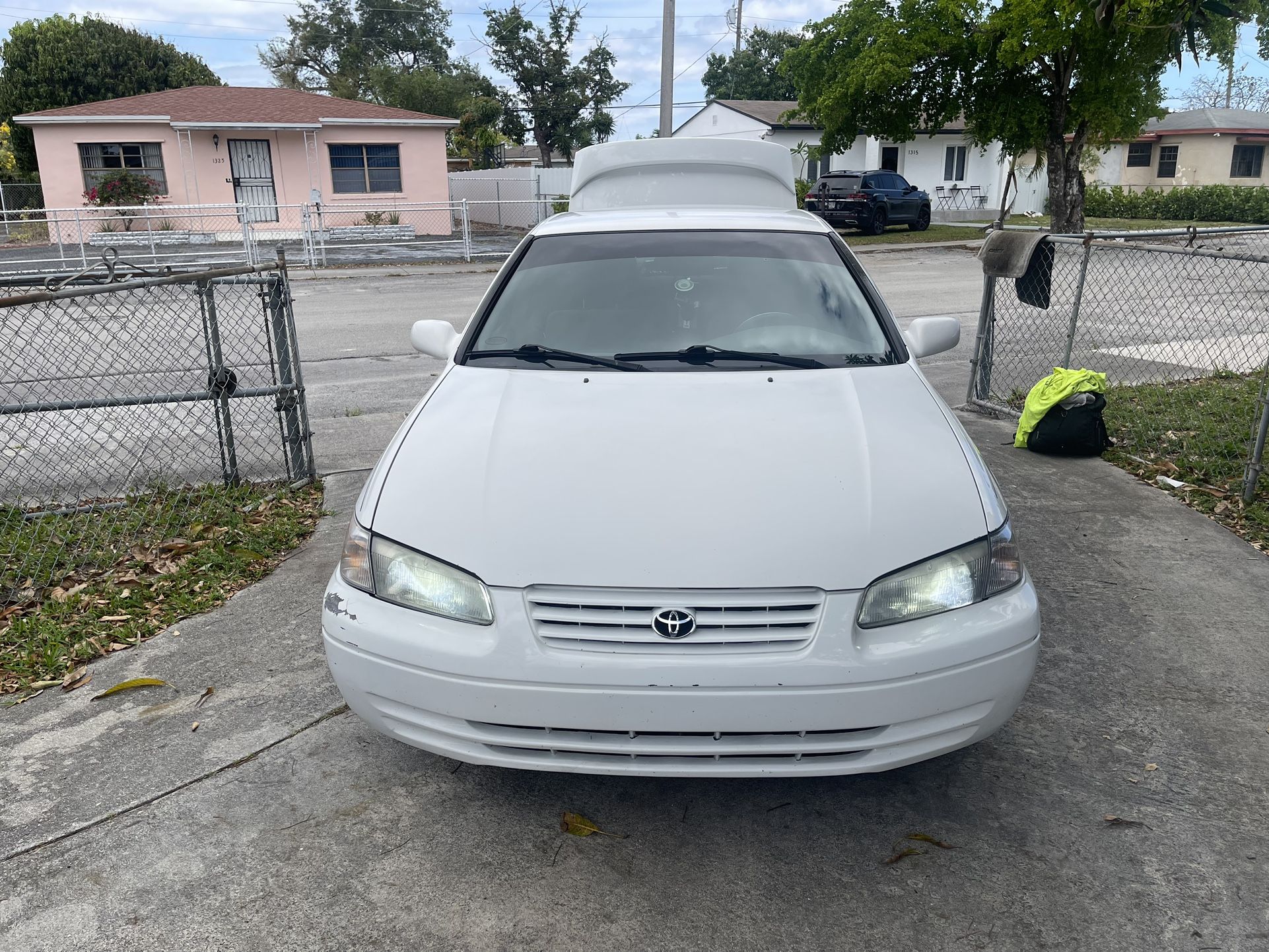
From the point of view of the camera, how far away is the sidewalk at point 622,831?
2.48 m

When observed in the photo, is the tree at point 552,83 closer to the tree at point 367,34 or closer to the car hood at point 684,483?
the tree at point 367,34

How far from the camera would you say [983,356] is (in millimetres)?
7645

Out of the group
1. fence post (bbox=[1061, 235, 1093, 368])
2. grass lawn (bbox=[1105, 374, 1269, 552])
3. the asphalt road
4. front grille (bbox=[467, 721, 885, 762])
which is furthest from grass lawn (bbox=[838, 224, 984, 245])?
front grille (bbox=[467, 721, 885, 762])

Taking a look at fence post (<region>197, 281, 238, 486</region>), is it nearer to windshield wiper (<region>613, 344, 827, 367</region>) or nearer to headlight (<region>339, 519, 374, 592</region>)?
windshield wiper (<region>613, 344, 827, 367</region>)

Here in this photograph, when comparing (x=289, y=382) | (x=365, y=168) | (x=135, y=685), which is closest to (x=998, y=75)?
(x=365, y=168)

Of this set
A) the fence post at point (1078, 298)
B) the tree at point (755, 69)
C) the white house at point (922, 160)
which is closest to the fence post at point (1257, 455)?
the fence post at point (1078, 298)

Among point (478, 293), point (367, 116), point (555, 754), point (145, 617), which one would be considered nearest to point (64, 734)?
point (145, 617)

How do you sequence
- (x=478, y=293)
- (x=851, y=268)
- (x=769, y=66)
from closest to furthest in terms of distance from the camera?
(x=851, y=268), (x=478, y=293), (x=769, y=66)

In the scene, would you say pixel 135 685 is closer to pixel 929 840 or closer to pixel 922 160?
pixel 929 840

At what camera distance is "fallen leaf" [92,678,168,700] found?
367 cm

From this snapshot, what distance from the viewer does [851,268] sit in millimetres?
4055

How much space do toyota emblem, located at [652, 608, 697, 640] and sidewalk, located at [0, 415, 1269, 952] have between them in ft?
2.28

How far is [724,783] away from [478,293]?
47.5 ft

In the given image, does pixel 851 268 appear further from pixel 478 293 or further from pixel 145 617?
pixel 478 293
